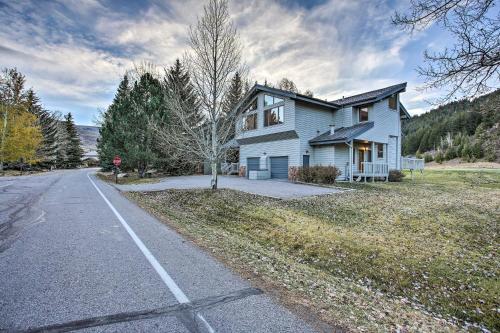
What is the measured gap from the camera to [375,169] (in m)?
21.5

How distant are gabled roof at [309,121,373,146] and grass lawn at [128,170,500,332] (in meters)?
7.15

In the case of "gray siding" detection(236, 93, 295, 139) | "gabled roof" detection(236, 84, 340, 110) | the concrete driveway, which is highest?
"gabled roof" detection(236, 84, 340, 110)

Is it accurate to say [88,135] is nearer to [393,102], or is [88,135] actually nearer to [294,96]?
[294,96]

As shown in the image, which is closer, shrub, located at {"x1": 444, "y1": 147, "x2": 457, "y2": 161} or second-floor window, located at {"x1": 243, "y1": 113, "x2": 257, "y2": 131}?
second-floor window, located at {"x1": 243, "y1": 113, "x2": 257, "y2": 131}

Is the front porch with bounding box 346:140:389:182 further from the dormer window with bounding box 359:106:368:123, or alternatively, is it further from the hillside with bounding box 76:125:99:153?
the hillside with bounding box 76:125:99:153

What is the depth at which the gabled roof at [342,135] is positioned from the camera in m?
19.1

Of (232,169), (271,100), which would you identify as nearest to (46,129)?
(232,169)

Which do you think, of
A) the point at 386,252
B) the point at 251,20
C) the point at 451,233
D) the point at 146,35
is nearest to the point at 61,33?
the point at 146,35

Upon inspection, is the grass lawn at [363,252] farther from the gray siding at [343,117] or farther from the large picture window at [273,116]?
the gray siding at [343,117]

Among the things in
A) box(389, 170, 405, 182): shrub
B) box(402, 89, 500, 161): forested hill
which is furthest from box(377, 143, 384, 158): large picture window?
box(402, 89, 500, 161): forested hill

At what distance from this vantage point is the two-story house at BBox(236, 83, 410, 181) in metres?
20.5

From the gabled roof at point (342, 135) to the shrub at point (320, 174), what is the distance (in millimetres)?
2416

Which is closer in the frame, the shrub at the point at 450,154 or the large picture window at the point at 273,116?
the large picture window at the point at 273,116

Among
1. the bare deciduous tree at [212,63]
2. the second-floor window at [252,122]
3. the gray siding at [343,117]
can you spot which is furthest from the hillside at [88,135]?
the bare deciduous tree at [212,63]
